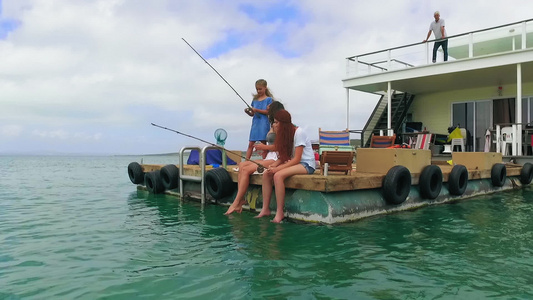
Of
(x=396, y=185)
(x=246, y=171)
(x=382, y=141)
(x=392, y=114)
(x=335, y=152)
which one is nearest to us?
(x=335, y=152)

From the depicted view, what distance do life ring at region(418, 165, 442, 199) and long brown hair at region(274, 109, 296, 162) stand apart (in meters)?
2.33

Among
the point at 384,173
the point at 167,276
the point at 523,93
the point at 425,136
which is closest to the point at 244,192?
the point at 384,173

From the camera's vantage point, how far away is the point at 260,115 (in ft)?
20.7

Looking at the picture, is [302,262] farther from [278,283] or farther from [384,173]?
[384,173]

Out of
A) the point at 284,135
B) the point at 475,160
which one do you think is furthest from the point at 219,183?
the point at 475,160

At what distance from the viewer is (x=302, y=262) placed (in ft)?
11.2

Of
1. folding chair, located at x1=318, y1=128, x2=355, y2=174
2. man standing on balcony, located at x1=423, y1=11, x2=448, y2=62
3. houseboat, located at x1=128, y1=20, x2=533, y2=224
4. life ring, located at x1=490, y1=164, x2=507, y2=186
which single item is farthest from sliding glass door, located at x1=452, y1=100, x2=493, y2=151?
folding chair, located at x1=318, y1=128, x2=355, y2=174

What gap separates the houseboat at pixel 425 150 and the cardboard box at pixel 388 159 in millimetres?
15

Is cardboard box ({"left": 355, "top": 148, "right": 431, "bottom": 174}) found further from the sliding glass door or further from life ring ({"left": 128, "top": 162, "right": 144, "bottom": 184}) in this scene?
the sliding glass door

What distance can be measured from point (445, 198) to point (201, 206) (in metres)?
4.18

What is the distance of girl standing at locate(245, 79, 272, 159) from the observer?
623 centimetres

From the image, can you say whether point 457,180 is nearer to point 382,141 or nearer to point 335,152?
point 335,152

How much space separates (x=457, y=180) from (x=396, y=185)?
7.32ft

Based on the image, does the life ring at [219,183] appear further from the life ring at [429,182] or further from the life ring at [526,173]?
the life ring at [526,173]
